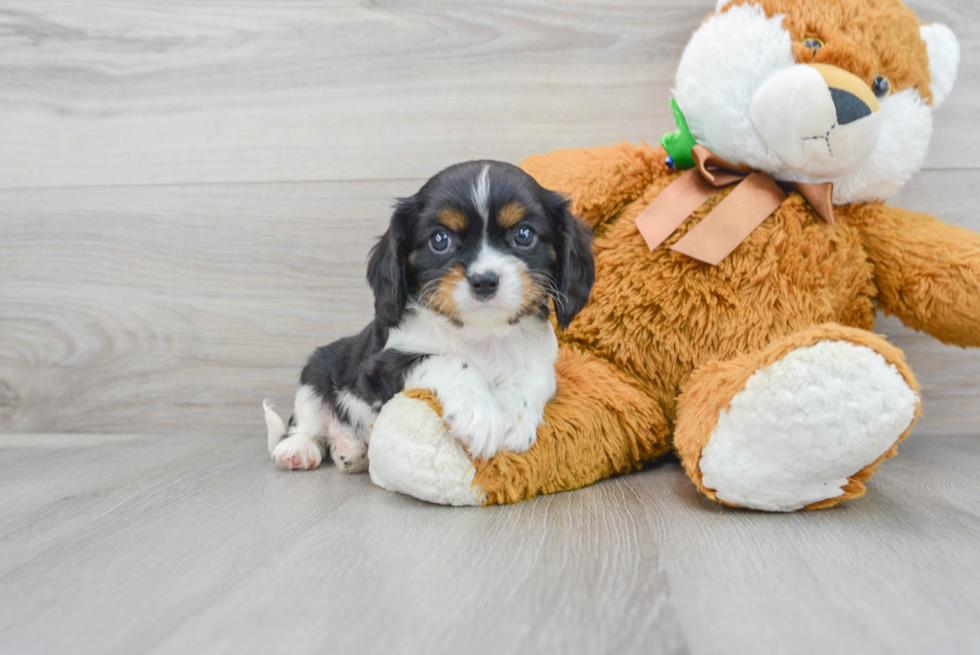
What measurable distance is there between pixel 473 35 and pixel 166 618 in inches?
76.9

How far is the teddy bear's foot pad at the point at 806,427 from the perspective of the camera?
4.28 ft

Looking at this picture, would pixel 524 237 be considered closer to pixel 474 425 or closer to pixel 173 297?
pixel 474 425

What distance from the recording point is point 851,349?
1.33 m

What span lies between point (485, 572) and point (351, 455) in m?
0.85

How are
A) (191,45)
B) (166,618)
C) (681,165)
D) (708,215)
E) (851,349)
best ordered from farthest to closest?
1. (191,45)
2. (681,165)
3. (708,215)
4. (851,349)
5. (166,618)

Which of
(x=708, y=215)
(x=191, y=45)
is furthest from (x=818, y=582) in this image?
(x=191, y=45)

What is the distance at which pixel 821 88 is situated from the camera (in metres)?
1.61

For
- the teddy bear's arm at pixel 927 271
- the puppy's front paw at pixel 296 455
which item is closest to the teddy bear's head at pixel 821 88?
the teddy bear's arm at pixel 927 271

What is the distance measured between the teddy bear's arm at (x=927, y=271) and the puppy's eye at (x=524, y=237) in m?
0.91

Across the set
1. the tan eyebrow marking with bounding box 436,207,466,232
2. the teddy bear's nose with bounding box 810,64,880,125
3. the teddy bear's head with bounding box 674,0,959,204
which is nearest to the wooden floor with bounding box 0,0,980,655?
the teddy bear's head with bounding box 674,0,959,204

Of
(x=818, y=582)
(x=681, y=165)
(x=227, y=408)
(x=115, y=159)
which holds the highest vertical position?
(x=681, y=165)

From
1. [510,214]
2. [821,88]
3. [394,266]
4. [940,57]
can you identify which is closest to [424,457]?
[394,266]

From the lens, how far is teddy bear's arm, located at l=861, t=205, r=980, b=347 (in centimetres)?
174

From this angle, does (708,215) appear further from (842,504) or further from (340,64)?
(340,64)
